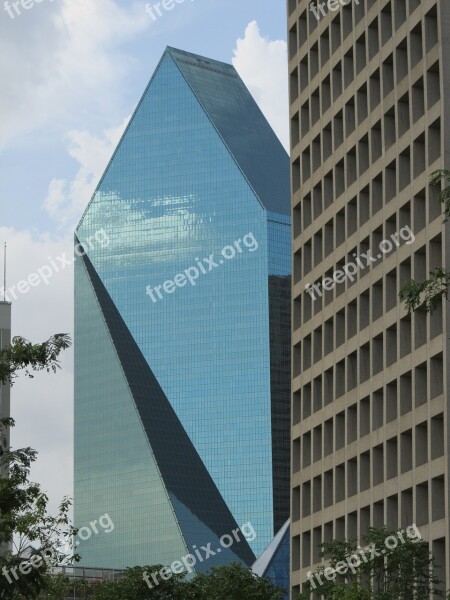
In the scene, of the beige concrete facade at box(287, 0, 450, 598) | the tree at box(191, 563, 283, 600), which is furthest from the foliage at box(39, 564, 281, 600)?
the beige concrete facade at box(287, 0, 450, 598)

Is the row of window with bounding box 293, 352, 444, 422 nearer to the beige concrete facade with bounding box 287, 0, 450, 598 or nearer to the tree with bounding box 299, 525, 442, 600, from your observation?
the beige concrete facade with bounding box 287, 0, 450, 598

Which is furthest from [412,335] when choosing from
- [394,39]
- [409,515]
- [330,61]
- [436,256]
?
[330,61]

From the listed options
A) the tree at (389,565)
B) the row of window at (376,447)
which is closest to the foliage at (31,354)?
the tree at (389,565)

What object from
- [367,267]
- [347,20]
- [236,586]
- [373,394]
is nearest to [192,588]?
[236,586]

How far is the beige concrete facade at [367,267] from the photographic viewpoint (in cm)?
9125

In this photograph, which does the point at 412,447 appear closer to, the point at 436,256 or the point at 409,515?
the point at 409,515

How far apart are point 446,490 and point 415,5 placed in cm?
3061

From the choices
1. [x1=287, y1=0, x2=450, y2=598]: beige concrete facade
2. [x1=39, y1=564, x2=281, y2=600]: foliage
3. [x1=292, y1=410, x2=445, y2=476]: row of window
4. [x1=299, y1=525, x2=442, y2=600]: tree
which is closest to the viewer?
[x1=299, y1=525, x2=442, y2=600]: tree

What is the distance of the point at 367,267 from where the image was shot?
102 meters

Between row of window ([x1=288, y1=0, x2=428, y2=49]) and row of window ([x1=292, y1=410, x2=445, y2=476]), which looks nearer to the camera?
row of window ([x1=292, y1=410, x2=445, y2=476])

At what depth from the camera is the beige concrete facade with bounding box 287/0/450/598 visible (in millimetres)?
91250

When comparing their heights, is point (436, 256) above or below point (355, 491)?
above

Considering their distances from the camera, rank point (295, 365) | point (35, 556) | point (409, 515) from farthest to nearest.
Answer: point (295, 365) → point (409, 515) → point (35, 556)

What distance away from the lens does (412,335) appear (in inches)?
3661
